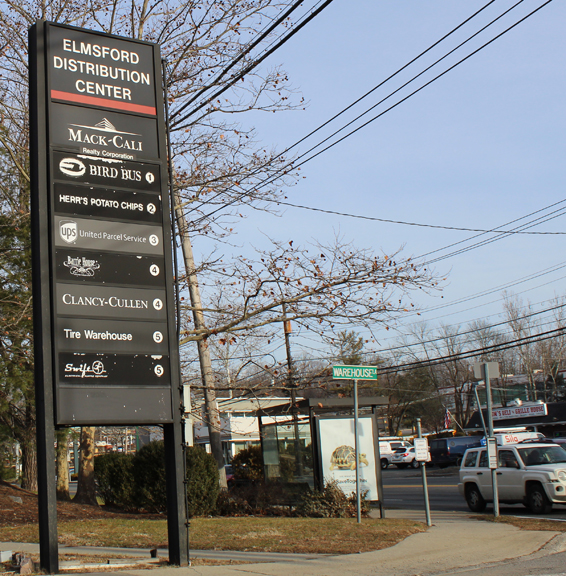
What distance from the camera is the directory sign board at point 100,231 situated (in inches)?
307

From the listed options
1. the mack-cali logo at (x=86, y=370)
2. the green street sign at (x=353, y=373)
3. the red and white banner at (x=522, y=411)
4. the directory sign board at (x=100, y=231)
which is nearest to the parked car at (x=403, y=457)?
the red and white banner at (x=522, y=411)

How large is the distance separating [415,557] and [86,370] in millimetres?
5097

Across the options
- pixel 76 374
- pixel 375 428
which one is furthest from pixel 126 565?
pixel 375 428

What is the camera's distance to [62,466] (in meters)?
18.6

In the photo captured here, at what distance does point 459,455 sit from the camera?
43000mm

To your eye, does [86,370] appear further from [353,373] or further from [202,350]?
[202,350]

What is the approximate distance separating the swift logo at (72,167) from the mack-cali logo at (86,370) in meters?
2.42

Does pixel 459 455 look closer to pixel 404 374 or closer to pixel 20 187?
pixel 404 374

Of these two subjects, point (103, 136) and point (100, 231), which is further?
point (103, 136)

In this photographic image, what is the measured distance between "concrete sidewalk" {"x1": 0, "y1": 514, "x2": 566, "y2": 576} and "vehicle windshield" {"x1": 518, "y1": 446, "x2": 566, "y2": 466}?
4511 millimetres

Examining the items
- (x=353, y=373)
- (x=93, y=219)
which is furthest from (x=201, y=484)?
(x=93, y=219)

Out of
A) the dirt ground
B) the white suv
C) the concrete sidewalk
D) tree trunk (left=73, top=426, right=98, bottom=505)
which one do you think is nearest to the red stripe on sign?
the concrete sidewalk

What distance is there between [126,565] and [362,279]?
8.78 m

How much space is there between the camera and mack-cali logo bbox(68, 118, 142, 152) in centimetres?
858
